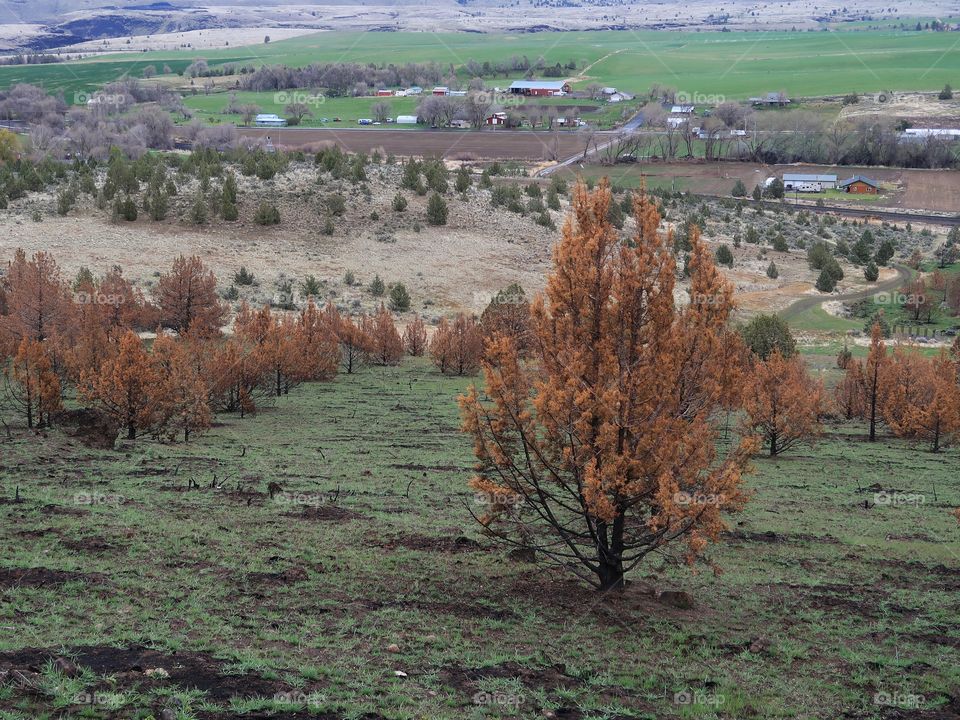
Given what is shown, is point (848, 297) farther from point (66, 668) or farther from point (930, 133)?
point (930, 133)

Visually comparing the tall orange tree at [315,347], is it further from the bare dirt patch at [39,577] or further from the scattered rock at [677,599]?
the scattered rock at [677,599]

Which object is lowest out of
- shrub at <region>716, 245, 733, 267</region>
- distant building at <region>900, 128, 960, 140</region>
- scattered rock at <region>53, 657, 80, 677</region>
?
shrub at <region>716, 245, 733, 267</region>

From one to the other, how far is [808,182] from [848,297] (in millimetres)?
46886

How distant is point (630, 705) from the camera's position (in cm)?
1027

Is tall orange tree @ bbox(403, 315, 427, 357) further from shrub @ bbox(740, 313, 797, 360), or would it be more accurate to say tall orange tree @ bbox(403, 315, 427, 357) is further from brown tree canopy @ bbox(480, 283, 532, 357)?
shrub @ bbox(740, 313, 797, 360)

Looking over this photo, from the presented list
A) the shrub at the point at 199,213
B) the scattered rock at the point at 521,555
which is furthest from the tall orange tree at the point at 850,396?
the shrub at the point at 199,213

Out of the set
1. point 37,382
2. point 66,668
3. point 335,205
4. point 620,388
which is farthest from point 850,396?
point 335,205

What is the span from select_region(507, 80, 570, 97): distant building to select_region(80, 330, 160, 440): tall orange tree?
5297 inches

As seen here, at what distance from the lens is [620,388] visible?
1272cm

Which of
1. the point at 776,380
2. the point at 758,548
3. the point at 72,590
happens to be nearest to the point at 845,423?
the point at 776,380

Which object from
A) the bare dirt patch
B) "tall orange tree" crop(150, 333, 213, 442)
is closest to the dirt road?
"tall orange tree" crop(150, 333, 213, 442)

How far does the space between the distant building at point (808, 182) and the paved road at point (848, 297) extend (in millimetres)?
35992

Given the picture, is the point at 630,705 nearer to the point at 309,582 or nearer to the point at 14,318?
the point at 309,582

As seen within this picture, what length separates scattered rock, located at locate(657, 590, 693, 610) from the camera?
1353 centimetres
